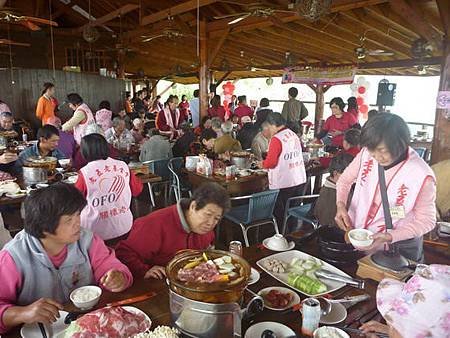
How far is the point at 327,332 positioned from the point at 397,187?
1142 mm

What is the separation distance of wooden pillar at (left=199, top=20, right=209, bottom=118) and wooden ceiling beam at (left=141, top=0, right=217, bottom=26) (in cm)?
74

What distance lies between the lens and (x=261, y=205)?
4027 millimetres

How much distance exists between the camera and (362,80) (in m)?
11.8

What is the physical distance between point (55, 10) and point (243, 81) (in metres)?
9.81

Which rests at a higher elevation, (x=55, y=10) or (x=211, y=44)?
(x=55, y=10)

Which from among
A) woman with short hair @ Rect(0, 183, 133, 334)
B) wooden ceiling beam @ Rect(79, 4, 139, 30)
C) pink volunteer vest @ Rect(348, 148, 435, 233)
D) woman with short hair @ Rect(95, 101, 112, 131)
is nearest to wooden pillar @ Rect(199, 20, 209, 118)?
woman with short hair @ Rect(95, 101, 112, 131)

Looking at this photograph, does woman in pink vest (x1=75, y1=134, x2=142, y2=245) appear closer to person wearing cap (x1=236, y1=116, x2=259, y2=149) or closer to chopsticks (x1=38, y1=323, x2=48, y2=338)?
chopsticks (x1=38, y1=323, x2=48, y2=338)

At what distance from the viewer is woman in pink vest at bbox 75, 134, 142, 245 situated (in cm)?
305

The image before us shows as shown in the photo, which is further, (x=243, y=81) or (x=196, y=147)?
(x=243, y=81)

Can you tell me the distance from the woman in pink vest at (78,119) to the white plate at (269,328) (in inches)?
197

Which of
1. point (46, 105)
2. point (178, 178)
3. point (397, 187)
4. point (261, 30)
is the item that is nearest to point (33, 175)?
point (178, 178)

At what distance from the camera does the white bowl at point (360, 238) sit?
6.33 ft

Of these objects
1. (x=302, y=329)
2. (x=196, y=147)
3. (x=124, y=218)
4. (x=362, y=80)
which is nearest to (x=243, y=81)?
(x=362, y=80)

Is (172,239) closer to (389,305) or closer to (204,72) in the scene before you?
(389,305)
